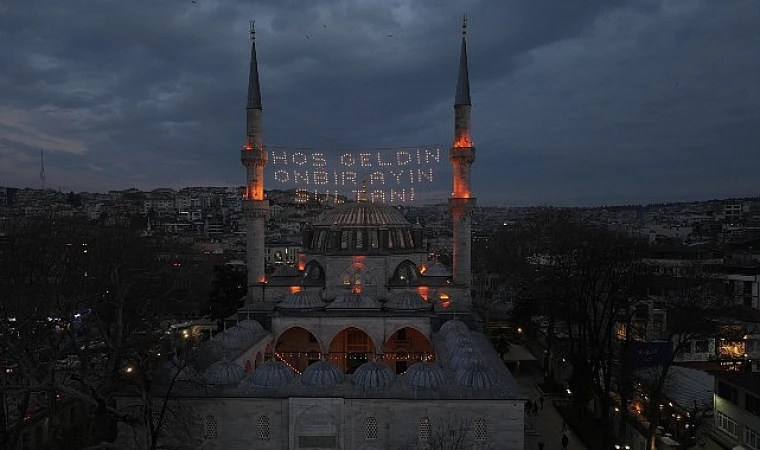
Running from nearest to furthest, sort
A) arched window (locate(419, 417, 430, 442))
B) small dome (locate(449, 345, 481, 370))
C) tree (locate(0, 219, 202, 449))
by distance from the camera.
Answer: tree (locate(0, 219, 202, 449)), arched window (locate(419, 417, 430, 442)), small dome (locate(449, 345, 481, 370))

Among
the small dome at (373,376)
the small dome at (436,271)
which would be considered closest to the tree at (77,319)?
the small dome at (373,376)

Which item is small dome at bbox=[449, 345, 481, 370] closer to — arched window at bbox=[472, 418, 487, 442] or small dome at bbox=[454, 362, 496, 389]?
small dome at bbox=[454, 362, 496, 389]

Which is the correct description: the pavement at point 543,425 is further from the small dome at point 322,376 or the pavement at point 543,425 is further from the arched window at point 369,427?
the small dome at point 322,376

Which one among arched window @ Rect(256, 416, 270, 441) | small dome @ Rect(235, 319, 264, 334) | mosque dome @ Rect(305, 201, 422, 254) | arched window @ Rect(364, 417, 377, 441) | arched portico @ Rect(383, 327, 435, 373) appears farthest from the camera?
mosque dome @ Rect(305, 201, 422, 254)

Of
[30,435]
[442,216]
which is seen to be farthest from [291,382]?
[442,216]

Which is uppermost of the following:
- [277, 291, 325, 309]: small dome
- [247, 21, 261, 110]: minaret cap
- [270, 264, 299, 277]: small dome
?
[247, 21, 261, 110]: minaret cap

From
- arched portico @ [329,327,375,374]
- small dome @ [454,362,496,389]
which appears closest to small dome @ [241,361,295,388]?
small dome @ [454,362,496,389]

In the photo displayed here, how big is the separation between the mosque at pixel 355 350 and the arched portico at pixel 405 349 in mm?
54

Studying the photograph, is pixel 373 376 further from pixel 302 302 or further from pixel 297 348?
pixel 297 348

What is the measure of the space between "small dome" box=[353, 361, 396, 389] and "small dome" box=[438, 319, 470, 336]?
5981 millimetres

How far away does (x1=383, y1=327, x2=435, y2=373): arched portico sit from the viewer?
912 inches

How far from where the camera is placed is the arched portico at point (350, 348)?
23547mm

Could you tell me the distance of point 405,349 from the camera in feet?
80.1

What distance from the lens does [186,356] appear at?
1533 cm
